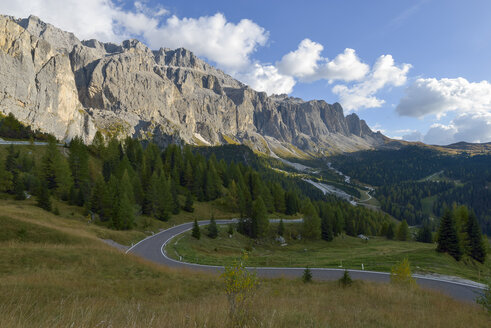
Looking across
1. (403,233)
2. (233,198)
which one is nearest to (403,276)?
(233,198)

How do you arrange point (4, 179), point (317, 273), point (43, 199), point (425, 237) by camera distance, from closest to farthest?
point (317, 273), point (43, 199), point (4, 179), point (425, 237)

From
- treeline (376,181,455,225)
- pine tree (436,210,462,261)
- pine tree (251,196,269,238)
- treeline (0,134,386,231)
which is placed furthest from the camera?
treeline (376,181,455,225)

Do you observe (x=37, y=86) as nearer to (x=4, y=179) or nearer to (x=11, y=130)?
(x=11, y=130)

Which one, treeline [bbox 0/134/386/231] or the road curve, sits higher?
treeline [bbox 0/134/386/231]

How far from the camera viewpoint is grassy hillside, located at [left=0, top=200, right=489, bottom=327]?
5.58 m

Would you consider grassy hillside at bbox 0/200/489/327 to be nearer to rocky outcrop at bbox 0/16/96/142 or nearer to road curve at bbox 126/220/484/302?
road curve at bbox 126/220/484/302

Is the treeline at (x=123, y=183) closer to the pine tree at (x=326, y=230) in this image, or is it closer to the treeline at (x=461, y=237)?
the pine tree at (x=326, y=230)

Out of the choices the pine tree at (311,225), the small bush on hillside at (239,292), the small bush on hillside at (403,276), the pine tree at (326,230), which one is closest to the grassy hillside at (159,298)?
the small bush on hillside at (239,292)

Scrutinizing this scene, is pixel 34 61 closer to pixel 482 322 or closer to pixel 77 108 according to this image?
pixel 77 108

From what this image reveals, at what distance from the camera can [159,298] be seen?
1080 cm

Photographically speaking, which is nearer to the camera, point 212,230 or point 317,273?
point 317,273

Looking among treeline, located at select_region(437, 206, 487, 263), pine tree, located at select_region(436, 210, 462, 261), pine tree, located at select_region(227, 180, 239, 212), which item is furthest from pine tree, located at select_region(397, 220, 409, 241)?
pine tree, located at select_region(227, 180, 239, 212)

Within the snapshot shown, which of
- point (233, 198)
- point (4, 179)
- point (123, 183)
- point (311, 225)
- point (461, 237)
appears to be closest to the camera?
point (461, 237)

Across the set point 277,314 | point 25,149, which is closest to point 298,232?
point 277,314
